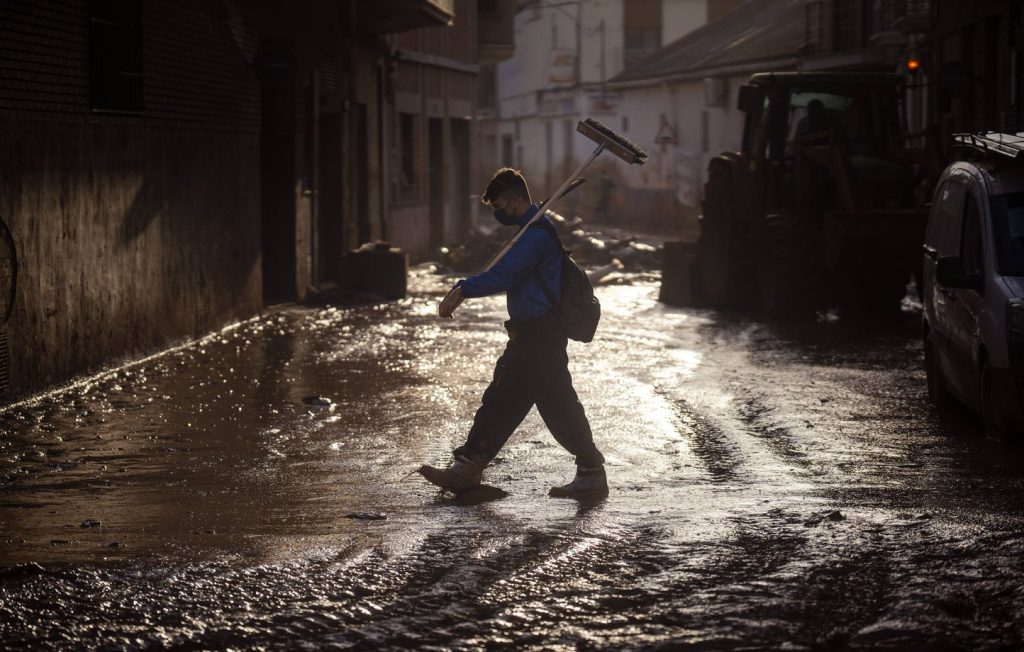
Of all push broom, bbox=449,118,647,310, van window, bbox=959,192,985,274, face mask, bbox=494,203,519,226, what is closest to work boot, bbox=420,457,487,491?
push broom, bbox=449,118,647,310

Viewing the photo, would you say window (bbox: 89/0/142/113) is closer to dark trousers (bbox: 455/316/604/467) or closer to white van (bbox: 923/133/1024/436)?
dark trousers (bbox: 455/316/604/467)

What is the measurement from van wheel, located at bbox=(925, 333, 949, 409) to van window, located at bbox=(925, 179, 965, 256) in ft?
2.21

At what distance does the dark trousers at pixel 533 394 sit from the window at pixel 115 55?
18.6 ft

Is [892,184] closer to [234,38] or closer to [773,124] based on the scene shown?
[773,124]

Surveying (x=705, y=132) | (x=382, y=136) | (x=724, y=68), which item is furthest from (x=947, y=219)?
(x=705, y=132)

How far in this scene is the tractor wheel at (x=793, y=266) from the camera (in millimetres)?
17562

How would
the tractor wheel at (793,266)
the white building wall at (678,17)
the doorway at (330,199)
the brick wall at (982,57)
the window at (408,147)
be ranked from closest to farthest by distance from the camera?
the tractor wheel at (793,266) → the brick wall at (982,57) → the doorway at (330,199) → the window at (408,147) → the white building wall at (678,17)

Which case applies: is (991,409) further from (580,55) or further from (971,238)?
(580,55)

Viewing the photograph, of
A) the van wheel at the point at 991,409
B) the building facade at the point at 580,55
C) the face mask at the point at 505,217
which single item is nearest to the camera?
the face mask at the point at 505,217

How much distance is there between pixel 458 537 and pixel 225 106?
10.4 meters

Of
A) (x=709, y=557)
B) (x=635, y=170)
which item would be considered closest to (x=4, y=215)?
(x=709, y=557)

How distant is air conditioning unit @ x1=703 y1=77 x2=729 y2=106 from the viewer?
132 ft

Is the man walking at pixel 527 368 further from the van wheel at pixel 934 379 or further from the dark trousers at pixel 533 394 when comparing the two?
the van wheel at pixel 934 379

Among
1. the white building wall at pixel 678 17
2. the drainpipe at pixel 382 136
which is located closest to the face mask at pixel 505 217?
the drainpipe at pixel 382 136
